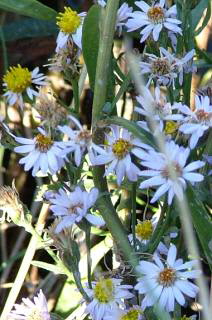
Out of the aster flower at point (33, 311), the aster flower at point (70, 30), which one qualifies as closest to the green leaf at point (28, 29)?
the aster flower at point (70, 30)

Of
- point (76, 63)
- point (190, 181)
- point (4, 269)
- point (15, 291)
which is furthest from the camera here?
point (4, 269)

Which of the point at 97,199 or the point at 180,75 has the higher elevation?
the point at 180,75

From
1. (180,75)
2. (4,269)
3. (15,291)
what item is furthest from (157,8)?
(4,269)

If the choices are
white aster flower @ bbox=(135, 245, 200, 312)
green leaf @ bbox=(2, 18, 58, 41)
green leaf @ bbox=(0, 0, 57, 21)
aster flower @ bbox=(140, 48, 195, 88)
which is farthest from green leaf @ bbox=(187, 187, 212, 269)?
green leaf @ bbox=(2, 18, 58, 41)

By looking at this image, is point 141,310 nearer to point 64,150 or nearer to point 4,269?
point 64,150

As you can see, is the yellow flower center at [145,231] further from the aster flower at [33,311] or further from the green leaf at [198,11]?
the green leaf at [198,11]
